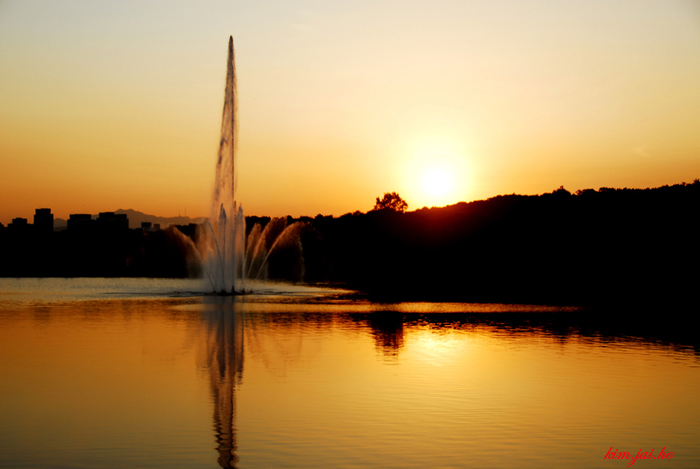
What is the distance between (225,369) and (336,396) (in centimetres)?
529

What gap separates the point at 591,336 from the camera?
34094mm

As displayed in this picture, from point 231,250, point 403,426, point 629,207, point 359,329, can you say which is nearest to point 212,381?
point 403,426

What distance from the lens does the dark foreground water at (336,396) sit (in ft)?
47.1

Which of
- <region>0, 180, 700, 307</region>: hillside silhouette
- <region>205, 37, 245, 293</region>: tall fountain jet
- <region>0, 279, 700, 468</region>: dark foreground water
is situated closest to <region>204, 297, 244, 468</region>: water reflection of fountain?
<region>0, 279, 700, 468</region>: dark foreground water

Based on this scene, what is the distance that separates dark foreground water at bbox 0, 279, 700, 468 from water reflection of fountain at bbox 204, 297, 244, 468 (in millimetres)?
67

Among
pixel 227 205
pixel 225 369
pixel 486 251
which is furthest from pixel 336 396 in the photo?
pixel 486 251

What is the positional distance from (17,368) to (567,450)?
16556 millimetres

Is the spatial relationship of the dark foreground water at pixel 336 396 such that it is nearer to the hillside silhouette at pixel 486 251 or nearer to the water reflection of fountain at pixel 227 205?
the water reflection of fountain at pixel 227 205

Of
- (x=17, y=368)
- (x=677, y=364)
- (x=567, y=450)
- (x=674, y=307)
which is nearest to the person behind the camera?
(x=567, y=450)

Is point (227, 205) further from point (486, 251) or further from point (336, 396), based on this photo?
point (486, 251)

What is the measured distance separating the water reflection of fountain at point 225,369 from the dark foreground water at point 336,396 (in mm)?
67

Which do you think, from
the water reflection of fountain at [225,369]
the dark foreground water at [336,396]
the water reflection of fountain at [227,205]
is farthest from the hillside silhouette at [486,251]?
Result: the dark foreground water at [336,396]

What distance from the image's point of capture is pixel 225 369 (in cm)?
2350

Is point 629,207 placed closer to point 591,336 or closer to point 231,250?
point 231,250
